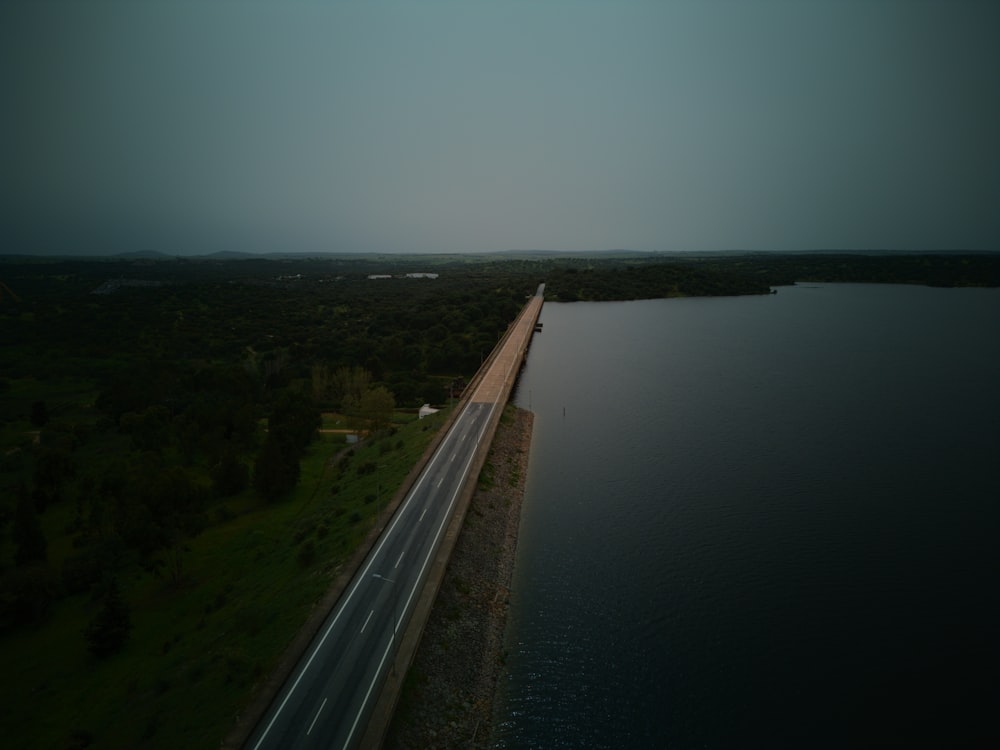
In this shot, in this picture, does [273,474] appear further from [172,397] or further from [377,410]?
Answer: [172,397]

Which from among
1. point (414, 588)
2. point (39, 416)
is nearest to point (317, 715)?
point (414, 588)

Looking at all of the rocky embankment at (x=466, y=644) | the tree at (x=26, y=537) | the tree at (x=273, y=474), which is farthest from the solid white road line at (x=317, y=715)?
the tree at (x=26, y=537)

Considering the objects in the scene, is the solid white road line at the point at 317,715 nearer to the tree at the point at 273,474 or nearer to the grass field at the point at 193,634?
the grass field at the point at 193,634

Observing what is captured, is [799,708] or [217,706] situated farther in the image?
[799,708]

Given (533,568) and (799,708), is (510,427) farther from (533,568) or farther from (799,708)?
(799,708)

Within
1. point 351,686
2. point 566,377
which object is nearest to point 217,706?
point 351,686
